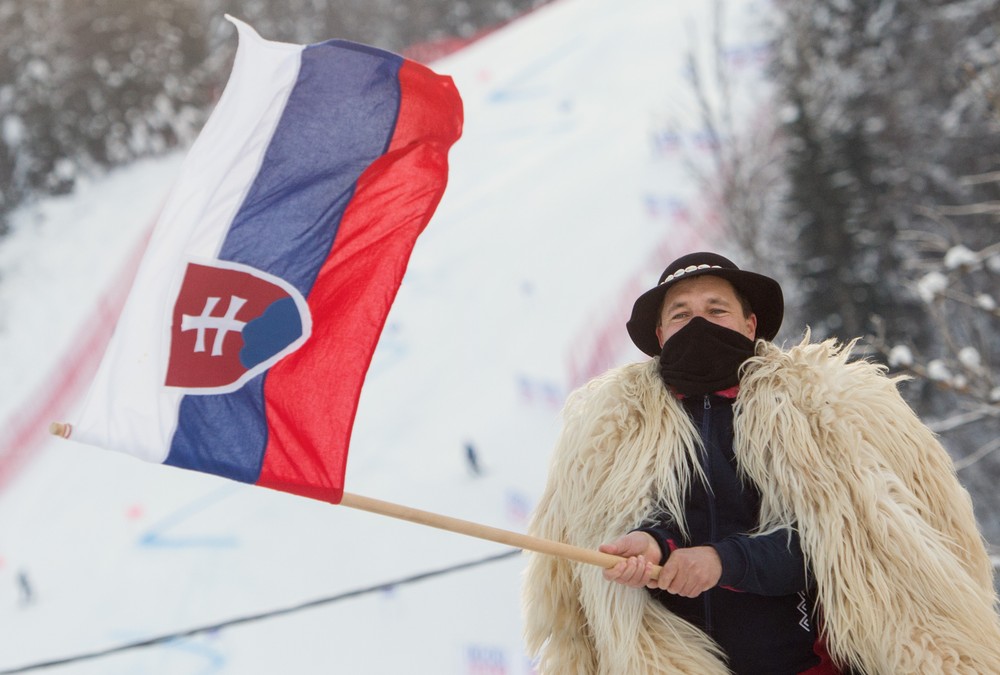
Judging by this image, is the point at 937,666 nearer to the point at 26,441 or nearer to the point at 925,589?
the point at 925,589

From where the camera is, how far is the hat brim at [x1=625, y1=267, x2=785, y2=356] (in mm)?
2246

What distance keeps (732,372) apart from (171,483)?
11.6 m

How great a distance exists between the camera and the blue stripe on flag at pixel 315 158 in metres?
2.20

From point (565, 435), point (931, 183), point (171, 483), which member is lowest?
point (171, 483)

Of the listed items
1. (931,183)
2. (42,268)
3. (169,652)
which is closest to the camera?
(169,652)

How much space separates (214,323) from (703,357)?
98 cm

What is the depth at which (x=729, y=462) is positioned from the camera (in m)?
2.11

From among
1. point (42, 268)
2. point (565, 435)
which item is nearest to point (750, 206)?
point (42, 268)

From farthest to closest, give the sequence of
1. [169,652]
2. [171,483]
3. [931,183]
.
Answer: [931,183], [171,483], [169,652]

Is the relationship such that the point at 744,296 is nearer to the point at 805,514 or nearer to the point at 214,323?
the point at 805,514

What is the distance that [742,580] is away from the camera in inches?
74.7

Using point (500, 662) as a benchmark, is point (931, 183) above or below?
above

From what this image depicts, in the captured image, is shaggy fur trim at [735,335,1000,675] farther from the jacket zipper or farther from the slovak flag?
the slovak flag

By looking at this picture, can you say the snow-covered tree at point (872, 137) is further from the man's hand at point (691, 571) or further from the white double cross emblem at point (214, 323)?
the white double cross emblem at point (214, 323)
